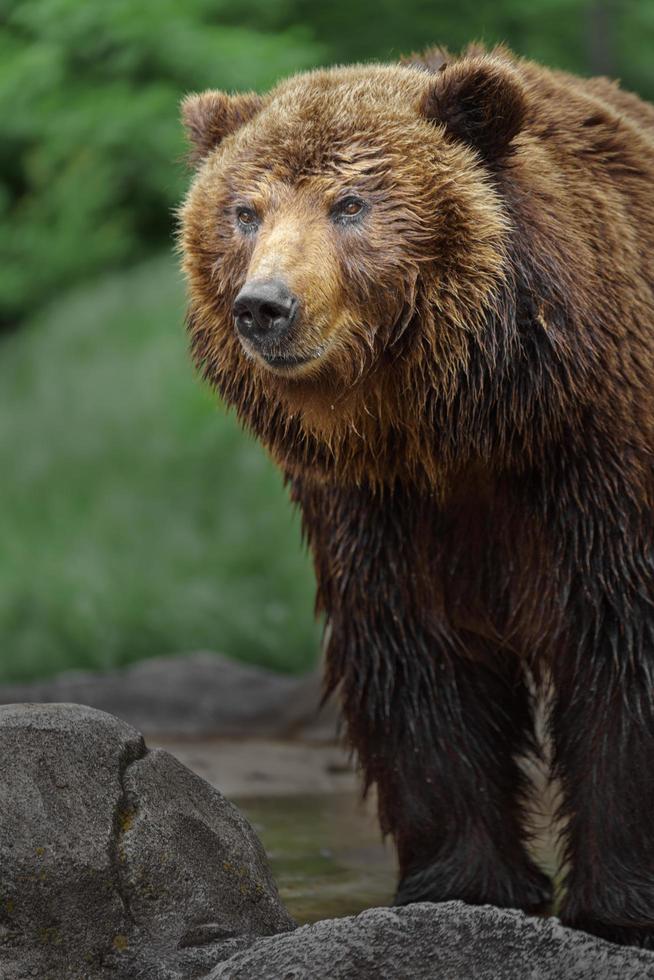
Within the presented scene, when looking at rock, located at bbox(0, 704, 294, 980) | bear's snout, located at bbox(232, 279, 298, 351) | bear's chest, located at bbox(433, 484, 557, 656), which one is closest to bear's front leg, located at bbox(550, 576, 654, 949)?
bear's chest, located at bbox(433, 484, 557, 656)

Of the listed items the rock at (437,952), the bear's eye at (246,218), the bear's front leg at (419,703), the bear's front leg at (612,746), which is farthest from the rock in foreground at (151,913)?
the bear's eye at (246,218)

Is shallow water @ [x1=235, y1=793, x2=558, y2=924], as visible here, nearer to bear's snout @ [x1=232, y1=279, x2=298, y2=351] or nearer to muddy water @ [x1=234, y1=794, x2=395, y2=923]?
muddy water @ [x1=234, y1=794, x2=395, y2=923]

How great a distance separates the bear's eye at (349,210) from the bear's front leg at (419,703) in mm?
959

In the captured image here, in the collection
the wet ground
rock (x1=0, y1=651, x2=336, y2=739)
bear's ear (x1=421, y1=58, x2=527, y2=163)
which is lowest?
rock (x1=0, y1=651, x2=336, y2=739)

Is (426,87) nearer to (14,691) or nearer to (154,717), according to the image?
(154,717)

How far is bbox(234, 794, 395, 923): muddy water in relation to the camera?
17.9 feet

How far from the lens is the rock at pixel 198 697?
9547 mm

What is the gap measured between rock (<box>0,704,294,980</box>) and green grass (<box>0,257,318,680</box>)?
6.91 m

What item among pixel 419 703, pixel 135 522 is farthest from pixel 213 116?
pixel 135 522

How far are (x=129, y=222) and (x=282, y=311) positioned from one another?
30.3 feet

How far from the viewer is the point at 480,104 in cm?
456

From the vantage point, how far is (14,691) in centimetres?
1016

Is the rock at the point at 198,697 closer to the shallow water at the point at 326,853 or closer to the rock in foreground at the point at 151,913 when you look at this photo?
the shallow water at the point at 326,853

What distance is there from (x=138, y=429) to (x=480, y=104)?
307 inches
